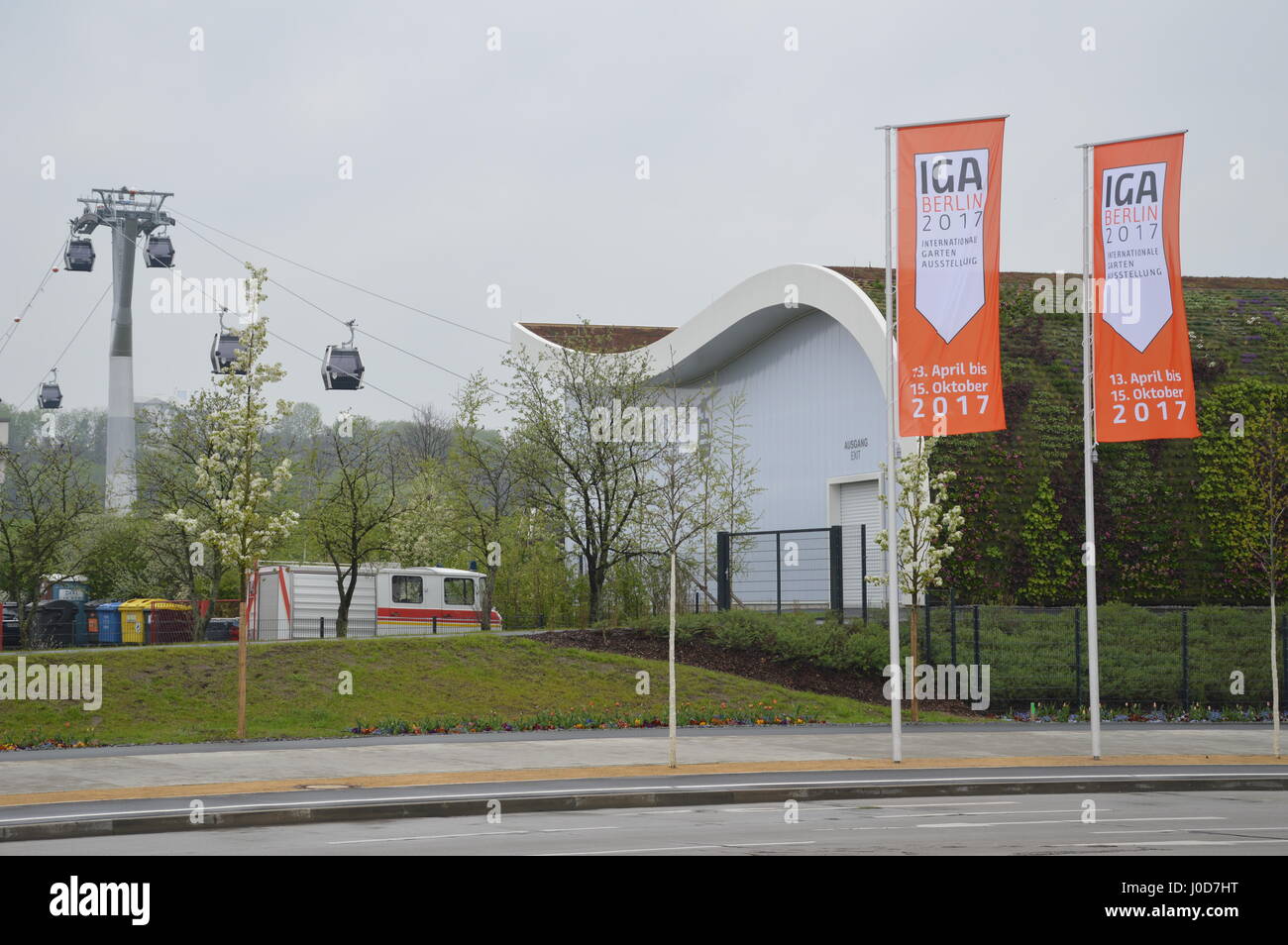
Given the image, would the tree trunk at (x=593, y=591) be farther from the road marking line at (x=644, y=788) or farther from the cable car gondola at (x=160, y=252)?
the cable car gondola at (x=160, y=252)

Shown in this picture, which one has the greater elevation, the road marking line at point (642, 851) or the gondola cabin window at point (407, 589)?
the gondola cabin window at point (407, 589)

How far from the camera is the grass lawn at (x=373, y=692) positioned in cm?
2206

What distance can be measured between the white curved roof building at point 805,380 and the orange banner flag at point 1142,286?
12.1m

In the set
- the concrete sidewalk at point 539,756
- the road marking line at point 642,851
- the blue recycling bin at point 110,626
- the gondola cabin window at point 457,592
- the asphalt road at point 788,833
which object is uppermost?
the gondola cabin window at point 457,592

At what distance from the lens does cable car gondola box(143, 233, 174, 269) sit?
6438 centimetres

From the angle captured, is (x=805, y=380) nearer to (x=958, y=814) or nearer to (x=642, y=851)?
(x=958, y=814)

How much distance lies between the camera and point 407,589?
41531mm

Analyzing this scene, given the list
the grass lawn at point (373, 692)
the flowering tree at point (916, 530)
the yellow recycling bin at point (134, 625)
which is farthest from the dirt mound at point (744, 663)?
the yellow recycling bin at point (134, 625)

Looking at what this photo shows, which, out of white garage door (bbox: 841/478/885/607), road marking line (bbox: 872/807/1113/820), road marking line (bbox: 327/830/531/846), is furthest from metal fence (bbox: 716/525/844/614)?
road marking line (bbox: 327/830/531/846)

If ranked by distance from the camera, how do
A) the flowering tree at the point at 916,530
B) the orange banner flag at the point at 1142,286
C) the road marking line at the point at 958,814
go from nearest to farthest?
the road marking line at the point at 958,814 < the orange banner flag at the point at 1142,286 < the flowering tree at the point at 916,530

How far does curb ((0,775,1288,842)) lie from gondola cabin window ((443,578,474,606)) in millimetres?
26851

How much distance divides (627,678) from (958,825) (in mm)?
13972

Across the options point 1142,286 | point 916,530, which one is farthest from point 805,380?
point 1142,286
